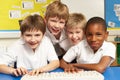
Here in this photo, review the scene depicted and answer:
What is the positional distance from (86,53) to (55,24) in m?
0.29

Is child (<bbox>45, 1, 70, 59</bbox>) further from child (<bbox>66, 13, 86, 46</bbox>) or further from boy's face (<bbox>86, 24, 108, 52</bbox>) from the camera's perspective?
boy's face (<bbox>86, 24, 108, 52</bbox>)

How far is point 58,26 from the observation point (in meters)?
1.50

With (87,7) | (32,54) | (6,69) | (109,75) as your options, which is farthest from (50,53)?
(87,7)

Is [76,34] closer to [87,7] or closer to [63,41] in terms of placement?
[63,41]

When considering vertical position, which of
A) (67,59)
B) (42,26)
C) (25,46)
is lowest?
(67,59)

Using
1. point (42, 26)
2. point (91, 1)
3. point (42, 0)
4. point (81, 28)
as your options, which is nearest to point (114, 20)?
point (91, 1)

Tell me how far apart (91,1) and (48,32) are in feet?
4.66

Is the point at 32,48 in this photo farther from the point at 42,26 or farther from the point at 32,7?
the point at 32,7

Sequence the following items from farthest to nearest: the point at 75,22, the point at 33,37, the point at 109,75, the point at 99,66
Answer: the point at 75,22 → the point at 33,37 → the point at 99,66 → the point at 109,75

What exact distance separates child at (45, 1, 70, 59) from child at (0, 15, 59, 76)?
0.13m

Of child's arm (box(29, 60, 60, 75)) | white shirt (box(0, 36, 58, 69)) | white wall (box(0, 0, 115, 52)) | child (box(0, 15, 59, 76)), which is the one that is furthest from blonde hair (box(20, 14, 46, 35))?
white wall (box(0, 0, 115, 52))

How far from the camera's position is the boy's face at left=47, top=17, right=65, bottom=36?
4.93 feet

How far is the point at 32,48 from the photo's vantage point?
1.37 meters

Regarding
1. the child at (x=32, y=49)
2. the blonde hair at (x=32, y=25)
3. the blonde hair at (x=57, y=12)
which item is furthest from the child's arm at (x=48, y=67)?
the blonde hair at (x=57, y=12)
